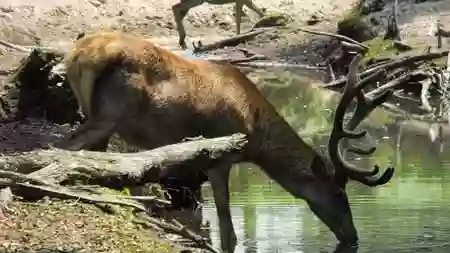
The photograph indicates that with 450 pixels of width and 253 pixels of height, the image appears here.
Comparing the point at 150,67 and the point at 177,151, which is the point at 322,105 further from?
the point at 177,151

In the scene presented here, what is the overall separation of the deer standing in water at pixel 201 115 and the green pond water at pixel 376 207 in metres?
0.22


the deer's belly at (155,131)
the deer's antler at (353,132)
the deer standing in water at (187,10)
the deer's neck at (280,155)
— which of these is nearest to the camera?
the deer's belly at (155,131)

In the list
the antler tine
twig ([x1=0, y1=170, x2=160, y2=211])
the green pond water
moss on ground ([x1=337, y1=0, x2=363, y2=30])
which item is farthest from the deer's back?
moss on ground ([x1=337, y1=0, x2=363, y2=30])

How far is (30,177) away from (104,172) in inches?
20.7

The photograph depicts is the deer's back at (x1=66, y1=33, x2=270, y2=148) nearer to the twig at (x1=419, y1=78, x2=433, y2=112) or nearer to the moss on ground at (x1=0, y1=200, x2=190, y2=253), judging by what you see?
the moss on ground at (x1=0, y1=200, x2=190, y2=253)

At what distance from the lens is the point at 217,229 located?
7742 millimetres

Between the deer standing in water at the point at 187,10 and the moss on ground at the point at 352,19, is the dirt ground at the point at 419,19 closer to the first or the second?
the moss on ground at the point at 352,19

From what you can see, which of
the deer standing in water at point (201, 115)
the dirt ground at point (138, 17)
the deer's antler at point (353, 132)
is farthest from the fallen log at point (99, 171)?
the dirt ground at point (138, 17)

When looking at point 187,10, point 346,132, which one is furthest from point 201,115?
point 187,10

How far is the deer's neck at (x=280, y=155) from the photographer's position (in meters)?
7.86

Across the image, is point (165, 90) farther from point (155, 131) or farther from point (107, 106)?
point (107, 106)

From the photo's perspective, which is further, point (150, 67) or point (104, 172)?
point (150, 67)

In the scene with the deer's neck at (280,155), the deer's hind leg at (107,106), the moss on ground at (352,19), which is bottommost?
the moss on ground at (352,19)

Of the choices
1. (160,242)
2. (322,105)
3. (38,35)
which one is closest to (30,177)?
(160,242)
